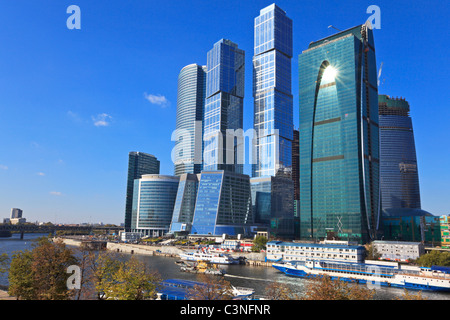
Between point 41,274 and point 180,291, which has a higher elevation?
point 41,274

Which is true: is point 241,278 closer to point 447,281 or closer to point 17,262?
point 447,281

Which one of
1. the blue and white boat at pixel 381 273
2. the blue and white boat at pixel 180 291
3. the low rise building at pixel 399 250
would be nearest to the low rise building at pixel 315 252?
the blue and white boat at pixel 381 273

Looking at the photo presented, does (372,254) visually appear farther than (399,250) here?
Yes

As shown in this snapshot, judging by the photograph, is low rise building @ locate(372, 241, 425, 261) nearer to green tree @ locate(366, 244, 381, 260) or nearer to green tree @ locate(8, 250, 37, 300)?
green tree @ locate(366, 244, 381, 260)

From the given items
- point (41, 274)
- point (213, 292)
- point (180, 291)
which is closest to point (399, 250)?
point (180, 291)

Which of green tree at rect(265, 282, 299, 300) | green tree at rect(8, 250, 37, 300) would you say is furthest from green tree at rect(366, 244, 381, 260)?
green tree at rect(8, 250, 37, 300)

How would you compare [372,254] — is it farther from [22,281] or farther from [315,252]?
→ [22,281]

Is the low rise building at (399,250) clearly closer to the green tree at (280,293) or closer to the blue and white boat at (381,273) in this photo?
the blue and white boat at (381,273)

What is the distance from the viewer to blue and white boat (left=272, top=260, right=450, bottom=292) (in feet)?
317

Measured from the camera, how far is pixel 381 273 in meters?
105

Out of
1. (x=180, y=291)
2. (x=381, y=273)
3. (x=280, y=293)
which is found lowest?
(x=381, y=273)

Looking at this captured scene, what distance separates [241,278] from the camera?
109 meters
